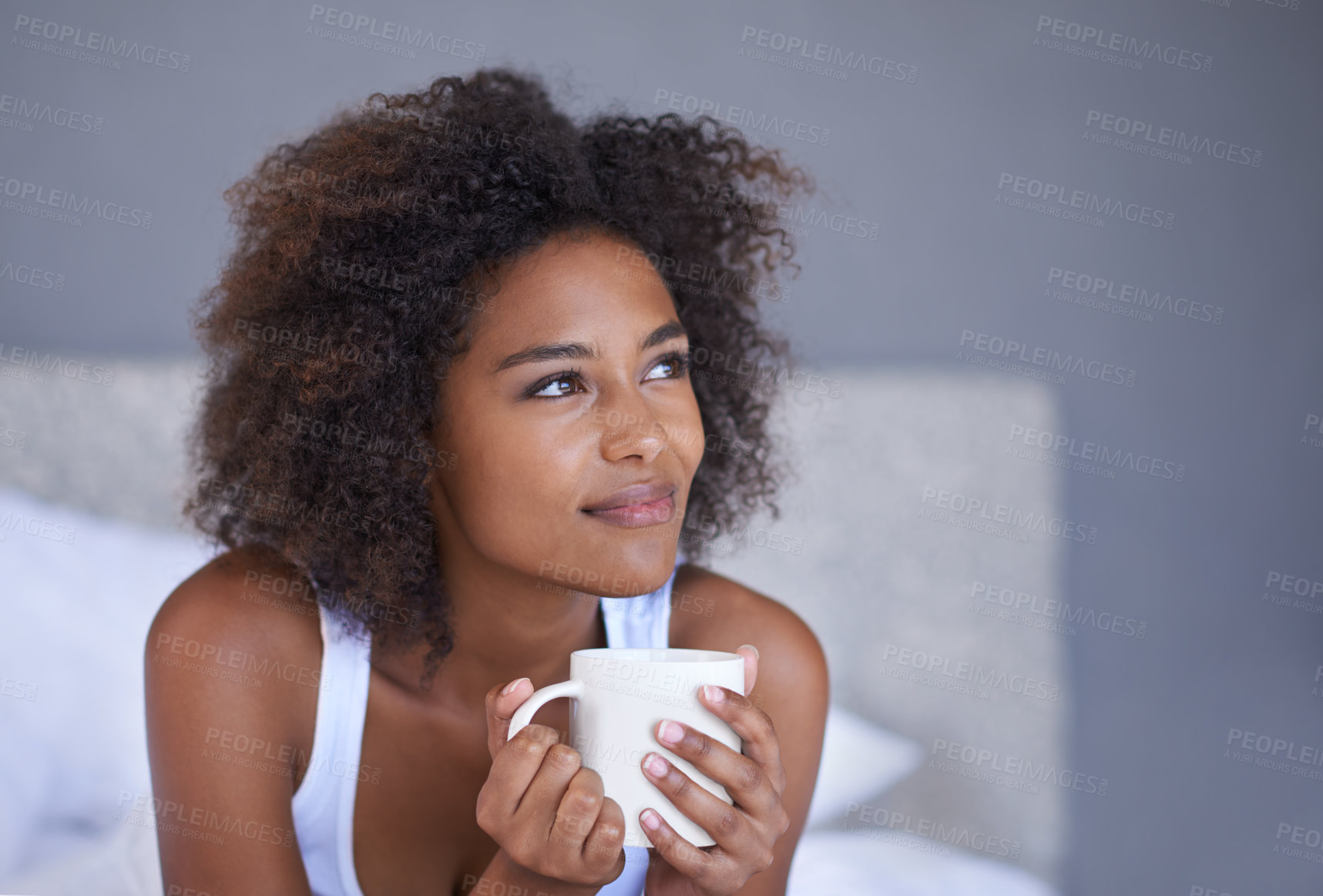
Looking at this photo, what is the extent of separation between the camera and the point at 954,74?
3.35m

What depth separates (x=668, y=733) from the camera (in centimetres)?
119

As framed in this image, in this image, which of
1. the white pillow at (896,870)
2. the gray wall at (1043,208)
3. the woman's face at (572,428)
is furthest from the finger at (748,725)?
the gray wall at (1043,208)

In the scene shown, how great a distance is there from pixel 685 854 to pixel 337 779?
31.6 inches

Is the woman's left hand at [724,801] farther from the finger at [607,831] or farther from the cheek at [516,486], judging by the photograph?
the cheek at [516,486]

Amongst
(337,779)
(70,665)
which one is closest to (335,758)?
(337,779)

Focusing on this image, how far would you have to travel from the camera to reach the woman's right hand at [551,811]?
121 centimetres

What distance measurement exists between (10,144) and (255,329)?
1900mm

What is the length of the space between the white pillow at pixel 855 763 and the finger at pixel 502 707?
5.31 feet

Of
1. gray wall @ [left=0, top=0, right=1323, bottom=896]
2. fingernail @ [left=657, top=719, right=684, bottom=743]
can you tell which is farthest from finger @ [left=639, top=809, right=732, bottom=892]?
gray wall @ [left=0, top=0, right=1323, bottom=896]

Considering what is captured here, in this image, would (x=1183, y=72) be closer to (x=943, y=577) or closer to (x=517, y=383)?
(x=943, y=577)

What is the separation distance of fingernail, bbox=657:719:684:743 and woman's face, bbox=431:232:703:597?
362mm

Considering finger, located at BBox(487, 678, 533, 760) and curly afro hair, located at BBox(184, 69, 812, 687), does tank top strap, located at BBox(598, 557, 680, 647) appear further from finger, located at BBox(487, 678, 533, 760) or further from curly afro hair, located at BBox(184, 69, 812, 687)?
finger, located at BBox(487, 678, 533, 760)

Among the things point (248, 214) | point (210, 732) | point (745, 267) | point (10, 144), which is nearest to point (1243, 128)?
point (745, 267)

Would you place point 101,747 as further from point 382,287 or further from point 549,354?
point 549,354
